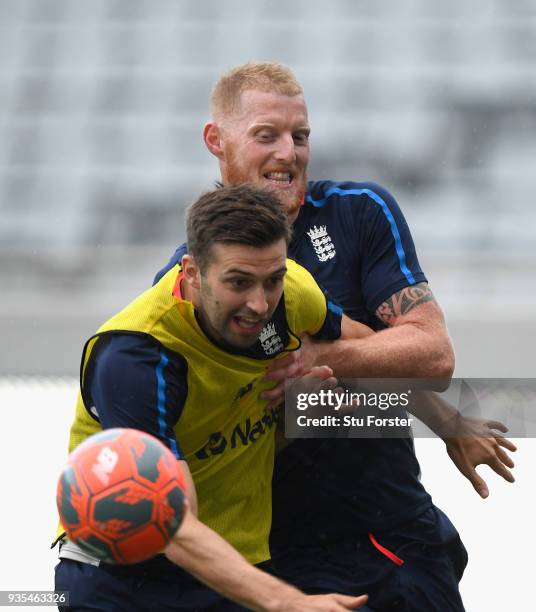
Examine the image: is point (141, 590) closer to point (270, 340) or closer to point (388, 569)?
point (270, 340)

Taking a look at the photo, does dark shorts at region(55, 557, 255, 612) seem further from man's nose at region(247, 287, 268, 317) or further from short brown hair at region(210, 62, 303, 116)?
short brown hair at region(210, 62, 303, 116)

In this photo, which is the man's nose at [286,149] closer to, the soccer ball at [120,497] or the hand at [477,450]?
the hand at [477,450]

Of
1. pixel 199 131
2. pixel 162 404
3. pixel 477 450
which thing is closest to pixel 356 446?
pixel 477 450

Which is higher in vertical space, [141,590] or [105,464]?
[105,464]

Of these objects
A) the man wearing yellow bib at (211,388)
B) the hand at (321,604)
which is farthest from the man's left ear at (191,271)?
the hand at (321,604)

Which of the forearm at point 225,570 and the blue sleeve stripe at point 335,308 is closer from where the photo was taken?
the forearm at point 225,570

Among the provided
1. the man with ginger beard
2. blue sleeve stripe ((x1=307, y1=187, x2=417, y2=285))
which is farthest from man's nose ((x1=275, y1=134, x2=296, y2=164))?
blue sleeve stripe ((x1=307, y1=187, x2=417, y2=285))

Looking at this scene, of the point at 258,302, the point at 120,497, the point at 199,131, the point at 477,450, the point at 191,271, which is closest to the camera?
the point at 120,497

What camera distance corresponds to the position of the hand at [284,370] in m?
3.71

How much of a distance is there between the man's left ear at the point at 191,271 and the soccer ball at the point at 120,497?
1.94 feet

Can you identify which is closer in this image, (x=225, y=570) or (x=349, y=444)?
(x=225, y=570)

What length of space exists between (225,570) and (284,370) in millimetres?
795

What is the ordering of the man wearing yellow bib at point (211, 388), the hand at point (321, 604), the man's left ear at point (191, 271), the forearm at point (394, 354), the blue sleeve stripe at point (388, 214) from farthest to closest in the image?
1. the blue sleeve stripe at point (388, 214)
2. the forearm at point (394, 354)
3. the man's left ear at point (191, 271)
4. the man wearing yellow bib at point (211, 388)
5. the hand at point (321, 604)

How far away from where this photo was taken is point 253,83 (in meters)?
4.41
